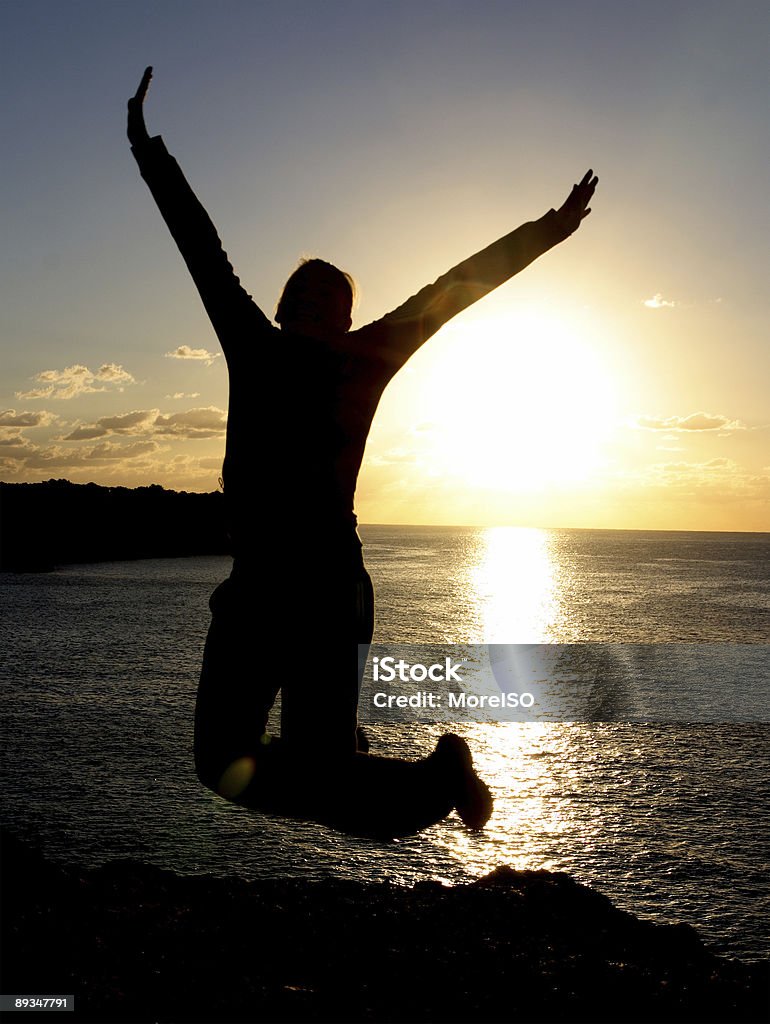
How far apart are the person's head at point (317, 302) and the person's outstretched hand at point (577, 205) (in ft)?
2.62

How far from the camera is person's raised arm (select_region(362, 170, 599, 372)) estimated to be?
8.88ft

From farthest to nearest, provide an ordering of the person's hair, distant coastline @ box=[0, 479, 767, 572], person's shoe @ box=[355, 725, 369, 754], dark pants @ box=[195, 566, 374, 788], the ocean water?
distant coastline @ box=[0, 479, 767, 572], the ocean water, the person's hair, person's shoe @ box=[355, 725, 369, 754], dark pants @ box=[195, 566, 374, 788]

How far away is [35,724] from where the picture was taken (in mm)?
18953

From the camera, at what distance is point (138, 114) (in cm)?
287

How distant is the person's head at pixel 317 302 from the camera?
281 centimetres

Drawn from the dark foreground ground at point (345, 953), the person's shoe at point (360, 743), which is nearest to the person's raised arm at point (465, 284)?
the person's shoe at point (360, 743)

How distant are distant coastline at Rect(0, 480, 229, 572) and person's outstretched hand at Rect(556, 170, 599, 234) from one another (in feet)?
297

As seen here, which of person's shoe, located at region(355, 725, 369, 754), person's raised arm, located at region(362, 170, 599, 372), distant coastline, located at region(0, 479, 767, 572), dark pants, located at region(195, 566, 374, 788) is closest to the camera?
dark pants, located at region(195, 566, 374, 788)

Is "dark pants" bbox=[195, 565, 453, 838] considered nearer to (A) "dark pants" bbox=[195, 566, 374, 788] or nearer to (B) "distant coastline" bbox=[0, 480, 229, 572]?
(A) "dark pants" bbox=[195, 566, 374, 788]

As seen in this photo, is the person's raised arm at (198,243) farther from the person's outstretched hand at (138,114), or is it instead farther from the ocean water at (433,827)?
the ocean water at (433,827)

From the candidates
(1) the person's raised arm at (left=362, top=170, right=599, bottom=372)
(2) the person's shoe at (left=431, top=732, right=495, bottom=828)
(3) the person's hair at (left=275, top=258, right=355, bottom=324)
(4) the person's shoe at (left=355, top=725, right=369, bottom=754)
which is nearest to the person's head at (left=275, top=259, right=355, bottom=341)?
(3) the person's hair at (left=275, top=258, right=355, bottom=324)

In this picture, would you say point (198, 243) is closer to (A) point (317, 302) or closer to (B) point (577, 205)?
(A) point (317, 302)

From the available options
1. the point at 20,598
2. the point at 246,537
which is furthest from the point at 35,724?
the point at 20,598

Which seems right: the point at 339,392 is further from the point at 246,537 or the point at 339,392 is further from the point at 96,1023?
the point at 96,1023
